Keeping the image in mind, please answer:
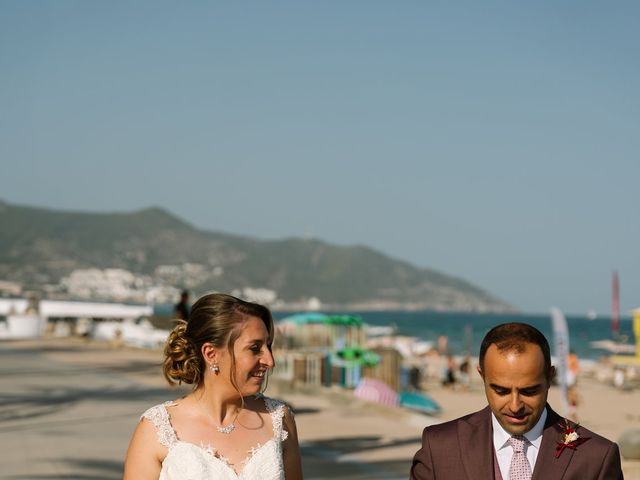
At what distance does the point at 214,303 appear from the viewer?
388 centimetres

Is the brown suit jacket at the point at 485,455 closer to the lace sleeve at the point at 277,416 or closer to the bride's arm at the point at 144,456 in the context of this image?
the lace sleeve at the point at 277,416

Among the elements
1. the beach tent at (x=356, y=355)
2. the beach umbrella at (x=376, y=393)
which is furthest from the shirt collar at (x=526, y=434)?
the beach tent at (x=356, y=355)

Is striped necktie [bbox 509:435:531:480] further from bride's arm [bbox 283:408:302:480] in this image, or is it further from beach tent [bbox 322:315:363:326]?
beach tent [bbox 322:315:363:326]

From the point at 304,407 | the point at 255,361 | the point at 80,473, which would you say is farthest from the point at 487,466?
the point at 304,407

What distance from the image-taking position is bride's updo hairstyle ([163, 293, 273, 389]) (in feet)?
12.5

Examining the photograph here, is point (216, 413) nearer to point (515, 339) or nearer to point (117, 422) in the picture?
point (515, 339)

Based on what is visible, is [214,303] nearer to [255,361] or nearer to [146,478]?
[255,361]

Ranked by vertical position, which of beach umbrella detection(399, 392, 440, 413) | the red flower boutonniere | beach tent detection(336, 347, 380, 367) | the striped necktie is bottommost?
beach umbrella detection(399, 392, 440, 413)

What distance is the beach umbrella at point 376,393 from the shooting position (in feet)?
66.7

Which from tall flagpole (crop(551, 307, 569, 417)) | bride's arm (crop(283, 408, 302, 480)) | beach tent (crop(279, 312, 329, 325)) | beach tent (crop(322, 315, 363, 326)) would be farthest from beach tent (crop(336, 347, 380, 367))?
bride's arm (crop(283, 408, 302, 480))

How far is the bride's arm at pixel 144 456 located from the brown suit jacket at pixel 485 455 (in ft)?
3.47

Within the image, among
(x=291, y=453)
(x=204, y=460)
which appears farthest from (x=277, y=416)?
(x=204, y=460)

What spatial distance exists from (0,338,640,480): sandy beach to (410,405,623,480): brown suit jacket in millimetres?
5587

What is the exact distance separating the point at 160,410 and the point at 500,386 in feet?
4.82
